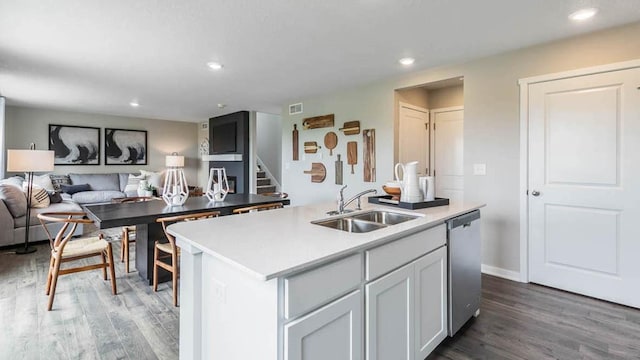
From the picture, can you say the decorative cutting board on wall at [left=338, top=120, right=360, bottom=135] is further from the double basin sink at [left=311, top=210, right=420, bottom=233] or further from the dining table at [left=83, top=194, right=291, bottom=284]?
the double basin sink at [left=311, top=210, right=420, bottom=233]

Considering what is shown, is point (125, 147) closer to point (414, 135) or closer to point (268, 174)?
point (268, 174)

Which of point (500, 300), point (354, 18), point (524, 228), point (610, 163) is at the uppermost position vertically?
point (354, 18)

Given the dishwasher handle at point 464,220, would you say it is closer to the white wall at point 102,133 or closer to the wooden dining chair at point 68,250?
the wooden dining chair at point 68,250

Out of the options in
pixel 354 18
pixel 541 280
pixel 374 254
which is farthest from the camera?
pixel 541 280

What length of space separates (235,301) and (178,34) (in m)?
2.47

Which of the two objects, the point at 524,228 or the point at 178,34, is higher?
the point at 178,34

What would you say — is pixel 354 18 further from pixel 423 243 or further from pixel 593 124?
pixel 593 124

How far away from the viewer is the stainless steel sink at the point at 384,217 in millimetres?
2139

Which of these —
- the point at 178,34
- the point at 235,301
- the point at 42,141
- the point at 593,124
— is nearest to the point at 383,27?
the point at 178,34

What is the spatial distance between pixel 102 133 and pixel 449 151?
292 inches

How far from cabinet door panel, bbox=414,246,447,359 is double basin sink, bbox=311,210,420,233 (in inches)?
11.4

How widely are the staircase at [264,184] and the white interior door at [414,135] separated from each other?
13.8ft

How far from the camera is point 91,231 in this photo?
17.4 feet

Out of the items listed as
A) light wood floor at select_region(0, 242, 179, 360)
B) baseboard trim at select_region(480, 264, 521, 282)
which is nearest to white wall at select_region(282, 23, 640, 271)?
baseboard trim at select_region(480, 264, 521, 282)
